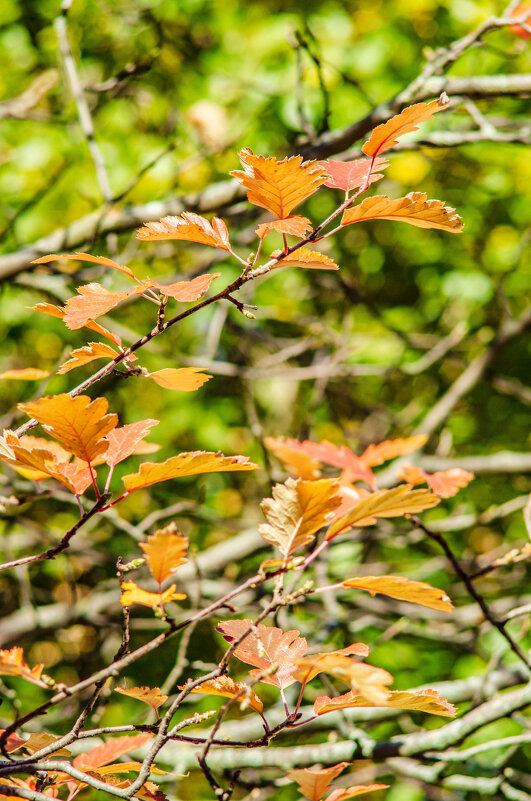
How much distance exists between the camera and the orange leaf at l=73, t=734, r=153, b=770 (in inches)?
28.8

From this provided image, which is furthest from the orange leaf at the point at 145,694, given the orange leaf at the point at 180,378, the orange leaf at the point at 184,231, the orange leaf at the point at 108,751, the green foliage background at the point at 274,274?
the green foliage background at the point at 274,274

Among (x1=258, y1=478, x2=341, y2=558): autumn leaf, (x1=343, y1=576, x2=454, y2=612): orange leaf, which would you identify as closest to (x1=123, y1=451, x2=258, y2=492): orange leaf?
(x1=258, y1=478, x2=341, y2=558): autumn leaf

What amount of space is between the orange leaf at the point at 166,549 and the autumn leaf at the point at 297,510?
10 centimetres

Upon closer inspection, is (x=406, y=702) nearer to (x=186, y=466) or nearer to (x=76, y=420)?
(x=186, y=466)

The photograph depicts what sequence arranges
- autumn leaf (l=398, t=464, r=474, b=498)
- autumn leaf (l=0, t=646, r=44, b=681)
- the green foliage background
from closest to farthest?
autumn leaf (l=0, t=646, r=44, b=681) → autumn leaf (l=398, t=464, r=474, b=498) → the green foliage background

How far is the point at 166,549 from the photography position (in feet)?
1.89

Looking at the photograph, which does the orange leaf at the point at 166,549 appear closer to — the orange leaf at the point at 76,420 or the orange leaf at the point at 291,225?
the orange leaf at the point at 76,420

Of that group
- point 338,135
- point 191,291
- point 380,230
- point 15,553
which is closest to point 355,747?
point 191,291

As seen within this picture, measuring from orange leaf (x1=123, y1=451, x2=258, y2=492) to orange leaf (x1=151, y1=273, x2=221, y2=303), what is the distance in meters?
0.17

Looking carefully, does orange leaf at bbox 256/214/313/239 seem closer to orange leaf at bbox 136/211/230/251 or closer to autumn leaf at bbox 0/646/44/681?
orange leaf at bbox 136/211/230/251

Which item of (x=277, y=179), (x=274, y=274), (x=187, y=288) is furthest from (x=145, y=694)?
(x=274, y=274)

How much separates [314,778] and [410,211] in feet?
2.08

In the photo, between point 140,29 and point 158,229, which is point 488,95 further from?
point 140,29

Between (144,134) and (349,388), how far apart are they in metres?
1.46
